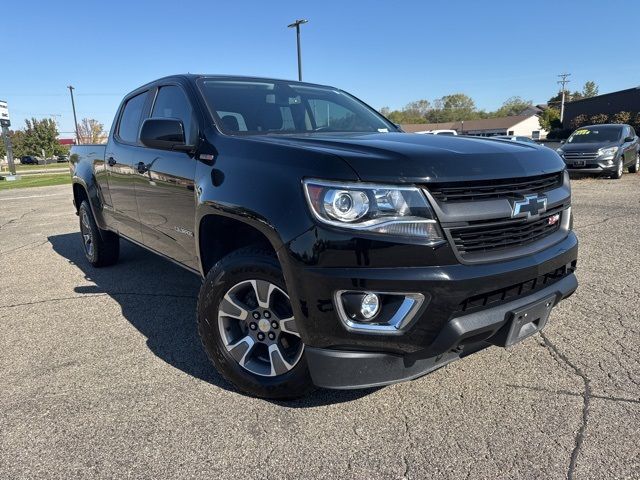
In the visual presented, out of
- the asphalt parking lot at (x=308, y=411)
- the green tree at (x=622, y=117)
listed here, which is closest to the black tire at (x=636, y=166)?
the asphalt parking lot at (x=308, y=411)

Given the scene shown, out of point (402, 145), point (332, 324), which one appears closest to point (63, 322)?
point (332, 324)

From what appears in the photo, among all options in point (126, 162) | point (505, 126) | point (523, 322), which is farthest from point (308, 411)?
point (505, 126)

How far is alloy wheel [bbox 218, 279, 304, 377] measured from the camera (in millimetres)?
2494

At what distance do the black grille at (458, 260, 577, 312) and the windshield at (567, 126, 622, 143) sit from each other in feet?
44.8

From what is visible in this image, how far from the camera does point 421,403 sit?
2.60 metres

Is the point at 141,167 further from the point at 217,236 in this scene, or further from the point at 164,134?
the point at 217,236

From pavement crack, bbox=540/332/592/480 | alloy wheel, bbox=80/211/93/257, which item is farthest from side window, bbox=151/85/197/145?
pavement crack, bbox=540/332/592/480

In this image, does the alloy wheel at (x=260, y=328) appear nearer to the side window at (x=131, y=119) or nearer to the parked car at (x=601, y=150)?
the side window at (x=131, y=119)

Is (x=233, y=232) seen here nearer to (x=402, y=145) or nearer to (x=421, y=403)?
(x=402, y=145)

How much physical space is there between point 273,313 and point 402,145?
1096 mm

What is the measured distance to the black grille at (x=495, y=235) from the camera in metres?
2.16

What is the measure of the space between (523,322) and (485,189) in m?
0.68

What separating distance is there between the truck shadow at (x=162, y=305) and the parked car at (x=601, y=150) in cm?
1194

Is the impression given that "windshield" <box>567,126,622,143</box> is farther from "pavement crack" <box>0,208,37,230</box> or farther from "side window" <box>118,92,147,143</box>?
"pavement crack" <box>0,208,37,230</box>
